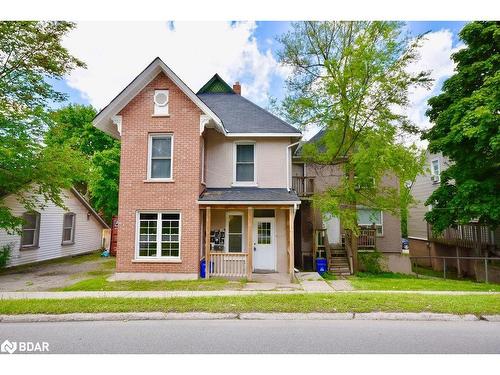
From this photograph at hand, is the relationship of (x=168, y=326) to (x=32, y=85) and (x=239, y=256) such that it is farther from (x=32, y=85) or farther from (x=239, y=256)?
(x=32, y=85)

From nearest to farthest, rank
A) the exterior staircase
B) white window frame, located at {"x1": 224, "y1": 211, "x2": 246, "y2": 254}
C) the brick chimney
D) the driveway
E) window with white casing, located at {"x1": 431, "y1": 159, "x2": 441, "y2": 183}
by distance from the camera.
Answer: the driveway < white window frame, located at {"x1": 224, "y1": 211, "x2": 246, "y2": 254} < the exterior staircase < the brick chimney < window with white casing, located at {"x1": 431, "y1": 159, "x2": 441, "y2": 183}

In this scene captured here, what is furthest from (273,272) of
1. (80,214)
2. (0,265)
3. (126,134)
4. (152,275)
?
(80,214)

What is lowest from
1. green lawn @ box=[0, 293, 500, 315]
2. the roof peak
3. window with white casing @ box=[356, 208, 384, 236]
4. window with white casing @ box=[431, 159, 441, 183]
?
green lawn @ box=[0, 293, 500, 315]

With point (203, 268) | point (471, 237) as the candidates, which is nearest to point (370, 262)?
point (471, 237)

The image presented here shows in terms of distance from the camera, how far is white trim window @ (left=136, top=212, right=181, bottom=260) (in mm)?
11555

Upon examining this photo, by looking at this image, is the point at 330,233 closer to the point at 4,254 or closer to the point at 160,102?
the point at 160,102

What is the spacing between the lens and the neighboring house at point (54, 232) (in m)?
14.7

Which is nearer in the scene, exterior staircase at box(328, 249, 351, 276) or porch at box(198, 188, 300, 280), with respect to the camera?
porch at box(198, 188, 300, 280)

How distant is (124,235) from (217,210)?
151 inches

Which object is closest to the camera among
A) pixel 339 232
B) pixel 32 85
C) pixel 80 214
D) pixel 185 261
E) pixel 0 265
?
pixel 185 261

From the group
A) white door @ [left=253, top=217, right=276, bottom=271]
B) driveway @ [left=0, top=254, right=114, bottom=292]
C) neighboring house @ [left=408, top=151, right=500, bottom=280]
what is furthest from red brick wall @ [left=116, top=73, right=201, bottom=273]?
neighboring house @ [left=408, top=151, right=500, bottom=280]

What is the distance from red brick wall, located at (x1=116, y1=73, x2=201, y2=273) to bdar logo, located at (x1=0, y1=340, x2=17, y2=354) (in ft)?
19.7

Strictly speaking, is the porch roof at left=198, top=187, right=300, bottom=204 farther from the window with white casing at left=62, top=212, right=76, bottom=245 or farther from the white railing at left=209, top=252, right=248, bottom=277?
the window with white casing at left=62, top=212, right=76, bottom=245

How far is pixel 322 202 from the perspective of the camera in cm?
1289
